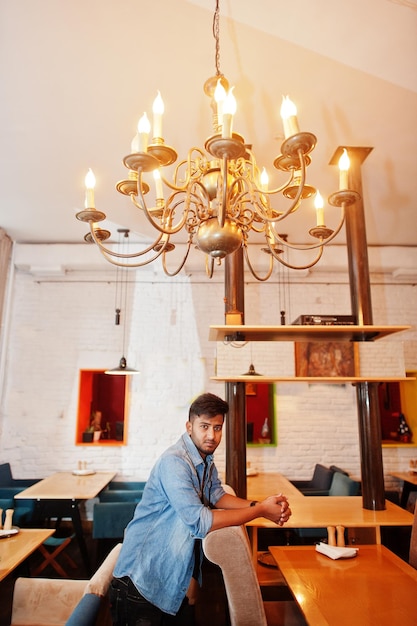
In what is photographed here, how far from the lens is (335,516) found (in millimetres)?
2943

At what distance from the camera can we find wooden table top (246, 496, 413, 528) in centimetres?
279

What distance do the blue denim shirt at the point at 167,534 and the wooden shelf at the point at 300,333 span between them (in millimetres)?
1287

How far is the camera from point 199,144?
3.56 m

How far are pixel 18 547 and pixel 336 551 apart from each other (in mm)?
2058

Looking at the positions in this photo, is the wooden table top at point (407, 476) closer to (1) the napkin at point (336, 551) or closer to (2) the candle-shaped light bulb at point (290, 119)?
(1) the napkin at point (336, 551)

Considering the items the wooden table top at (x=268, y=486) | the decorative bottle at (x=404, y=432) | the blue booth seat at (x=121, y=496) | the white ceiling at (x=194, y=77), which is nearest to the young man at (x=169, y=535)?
the wooden table top at (x=268, y=486)

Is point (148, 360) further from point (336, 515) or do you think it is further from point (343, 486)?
point (336, 515)

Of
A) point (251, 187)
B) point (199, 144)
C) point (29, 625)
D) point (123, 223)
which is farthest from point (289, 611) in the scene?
point (123, 223)

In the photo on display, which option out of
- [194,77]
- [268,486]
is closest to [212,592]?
[268,486]

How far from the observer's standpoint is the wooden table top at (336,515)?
2791 millimetres

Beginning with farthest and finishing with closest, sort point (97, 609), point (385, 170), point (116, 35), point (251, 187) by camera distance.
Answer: point (385, 170) < point (116, 35) < point (251, 187) < point (97, 609)

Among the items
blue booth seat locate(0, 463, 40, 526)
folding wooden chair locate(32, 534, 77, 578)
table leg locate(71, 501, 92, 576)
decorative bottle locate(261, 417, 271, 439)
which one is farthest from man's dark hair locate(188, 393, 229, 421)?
decorative bottle locate(261, 417, 271, 439)

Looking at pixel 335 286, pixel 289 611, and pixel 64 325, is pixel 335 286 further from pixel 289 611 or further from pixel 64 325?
pixel 289 611

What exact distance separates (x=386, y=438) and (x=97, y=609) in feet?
17.6
